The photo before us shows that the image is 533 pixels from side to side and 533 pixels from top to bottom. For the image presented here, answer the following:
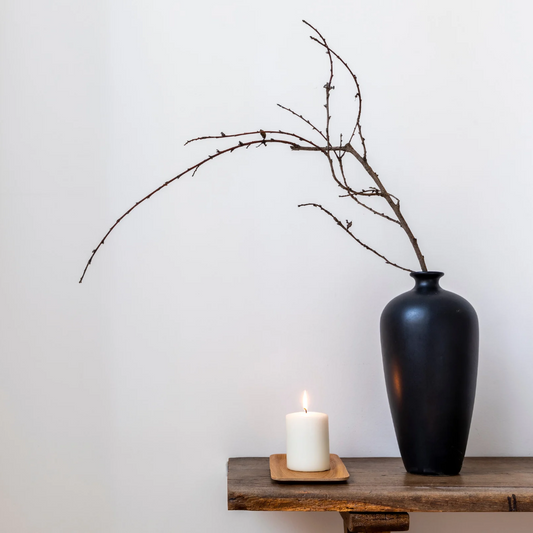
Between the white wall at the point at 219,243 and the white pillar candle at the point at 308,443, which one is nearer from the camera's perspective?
the white pillar candle at the point at 308,443


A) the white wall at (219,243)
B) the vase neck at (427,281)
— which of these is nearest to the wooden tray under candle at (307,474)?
the white wall at (219,243)

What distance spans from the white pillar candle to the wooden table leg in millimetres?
97

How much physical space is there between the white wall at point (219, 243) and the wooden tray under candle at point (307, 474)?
11cm

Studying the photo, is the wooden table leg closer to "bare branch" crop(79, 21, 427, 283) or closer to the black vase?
the black vase

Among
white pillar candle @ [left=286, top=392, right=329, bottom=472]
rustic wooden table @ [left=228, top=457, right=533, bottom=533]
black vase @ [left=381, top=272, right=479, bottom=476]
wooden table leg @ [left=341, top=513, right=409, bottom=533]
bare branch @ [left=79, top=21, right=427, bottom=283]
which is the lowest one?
wooden table leg @ [left=341, top=513, right=409, bottom=533]

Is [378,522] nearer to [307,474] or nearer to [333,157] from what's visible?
[307,474]

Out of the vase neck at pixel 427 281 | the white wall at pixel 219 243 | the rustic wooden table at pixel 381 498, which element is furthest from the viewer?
the white wall at pixel 219 243

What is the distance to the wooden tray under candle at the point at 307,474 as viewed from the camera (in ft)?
2.50

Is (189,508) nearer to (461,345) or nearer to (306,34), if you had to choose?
(461,345)

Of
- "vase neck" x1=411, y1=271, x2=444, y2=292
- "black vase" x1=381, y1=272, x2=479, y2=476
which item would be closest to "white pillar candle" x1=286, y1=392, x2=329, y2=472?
"black vase" x1=381, y1=272, x2=479, y2=476

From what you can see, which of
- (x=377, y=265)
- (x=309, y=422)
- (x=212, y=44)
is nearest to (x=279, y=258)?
(x=377, y=265)

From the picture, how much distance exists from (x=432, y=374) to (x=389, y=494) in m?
0.17

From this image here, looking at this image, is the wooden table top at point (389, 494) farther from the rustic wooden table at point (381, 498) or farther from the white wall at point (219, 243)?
the white wall at point (219, 243)

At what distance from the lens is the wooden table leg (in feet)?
2.36
